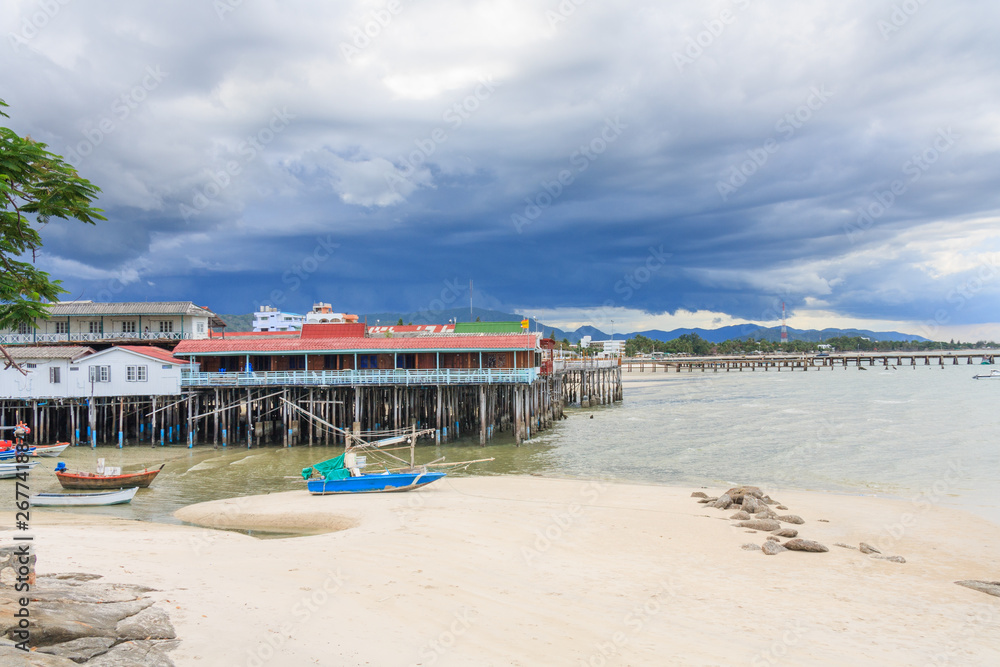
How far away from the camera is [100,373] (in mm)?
36688

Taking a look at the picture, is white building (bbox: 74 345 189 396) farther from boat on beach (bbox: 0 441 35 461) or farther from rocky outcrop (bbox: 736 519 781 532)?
rocky outcrop (bbox: 736 519 781 532)

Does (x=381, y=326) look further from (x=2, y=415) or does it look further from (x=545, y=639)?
(x=545, y=639)

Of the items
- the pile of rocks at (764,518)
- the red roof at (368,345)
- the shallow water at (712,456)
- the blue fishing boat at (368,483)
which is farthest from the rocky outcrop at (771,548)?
the red roof at (368,345)

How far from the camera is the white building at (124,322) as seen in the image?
49.1 metres

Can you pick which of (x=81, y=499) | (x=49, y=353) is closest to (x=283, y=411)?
(x=49, y=353)

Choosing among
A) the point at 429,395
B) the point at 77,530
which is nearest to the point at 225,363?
the point at 429,395

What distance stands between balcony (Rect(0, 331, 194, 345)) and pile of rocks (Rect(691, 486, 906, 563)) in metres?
44.5

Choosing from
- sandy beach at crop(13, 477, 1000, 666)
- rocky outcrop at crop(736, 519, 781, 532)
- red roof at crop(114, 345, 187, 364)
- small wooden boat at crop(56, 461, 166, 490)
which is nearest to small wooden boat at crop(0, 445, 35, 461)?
small wooden boat at crop(56, 461, 166, 490)

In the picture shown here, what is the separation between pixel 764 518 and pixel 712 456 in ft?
47.7

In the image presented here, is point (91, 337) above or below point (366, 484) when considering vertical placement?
above

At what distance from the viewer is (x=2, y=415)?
36.5 m

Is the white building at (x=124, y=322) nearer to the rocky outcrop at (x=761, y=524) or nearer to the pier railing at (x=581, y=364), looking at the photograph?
the pier railing at (x=581, y=364)

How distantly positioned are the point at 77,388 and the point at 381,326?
1939 cm

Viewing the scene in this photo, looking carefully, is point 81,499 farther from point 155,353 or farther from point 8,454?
point 155,353
